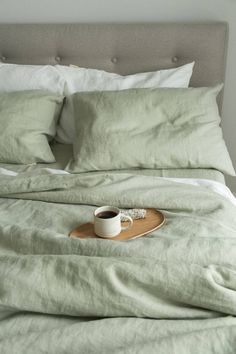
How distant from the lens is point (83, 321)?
937 millimetres

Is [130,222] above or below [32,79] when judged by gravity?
below

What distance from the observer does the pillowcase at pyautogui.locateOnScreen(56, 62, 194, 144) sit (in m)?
1.88

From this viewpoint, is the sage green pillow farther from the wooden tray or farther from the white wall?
the wooden tray

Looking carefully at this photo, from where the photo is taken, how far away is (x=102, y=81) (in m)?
1.90

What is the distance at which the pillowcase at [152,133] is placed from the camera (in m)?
1.64

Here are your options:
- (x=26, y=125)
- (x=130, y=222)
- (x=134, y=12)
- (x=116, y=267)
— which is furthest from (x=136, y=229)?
(x=134, y=12)

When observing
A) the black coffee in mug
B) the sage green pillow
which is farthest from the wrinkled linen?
the sage green pillow

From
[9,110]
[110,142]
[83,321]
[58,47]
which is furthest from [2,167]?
[83,321]

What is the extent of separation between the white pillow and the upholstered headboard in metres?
0.13

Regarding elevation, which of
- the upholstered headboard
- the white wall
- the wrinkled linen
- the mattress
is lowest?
the mattress

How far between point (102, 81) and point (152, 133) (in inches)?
16.5

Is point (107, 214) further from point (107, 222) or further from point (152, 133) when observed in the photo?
point (152, 133)

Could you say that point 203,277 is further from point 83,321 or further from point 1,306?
point 1,306

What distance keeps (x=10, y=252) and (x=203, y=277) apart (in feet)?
1.81
